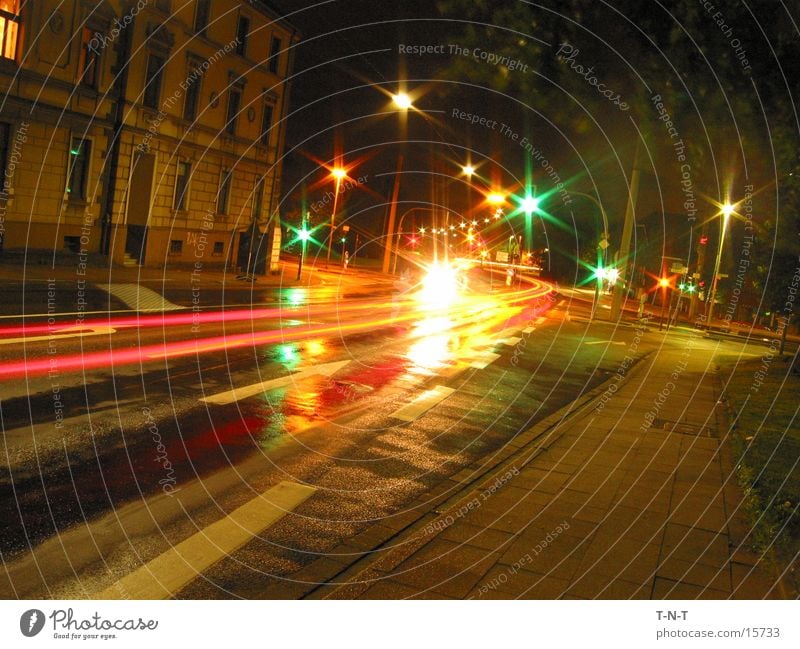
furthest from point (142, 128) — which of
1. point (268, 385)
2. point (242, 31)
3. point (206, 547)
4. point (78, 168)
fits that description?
point (206, 547)

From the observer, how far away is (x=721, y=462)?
1141 centimetres

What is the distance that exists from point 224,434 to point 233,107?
35268mm

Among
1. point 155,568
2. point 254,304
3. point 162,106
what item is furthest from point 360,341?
point 162,106

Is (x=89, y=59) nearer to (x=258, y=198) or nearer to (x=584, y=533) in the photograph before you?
(x=258, y=198)

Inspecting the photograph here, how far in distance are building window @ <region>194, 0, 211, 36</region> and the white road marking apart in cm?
2447

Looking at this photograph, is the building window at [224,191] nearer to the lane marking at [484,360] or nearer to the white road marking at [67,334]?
the lane marking at [484,360]

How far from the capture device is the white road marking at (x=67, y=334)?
15141mm

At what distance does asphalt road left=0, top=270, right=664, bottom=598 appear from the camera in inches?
267

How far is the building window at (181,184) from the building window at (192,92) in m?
2.23

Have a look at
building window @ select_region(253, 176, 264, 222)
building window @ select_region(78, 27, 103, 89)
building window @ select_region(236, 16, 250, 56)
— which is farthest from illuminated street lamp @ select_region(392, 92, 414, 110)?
building window @ select_region(253, 176, 264, 222)

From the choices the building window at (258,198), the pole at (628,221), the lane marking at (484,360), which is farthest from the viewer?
the building window at (258,198)

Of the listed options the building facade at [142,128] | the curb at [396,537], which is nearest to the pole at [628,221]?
the building facade at [142,128]

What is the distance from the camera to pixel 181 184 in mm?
39469

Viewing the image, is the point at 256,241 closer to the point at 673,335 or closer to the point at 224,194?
the point at 224,194
